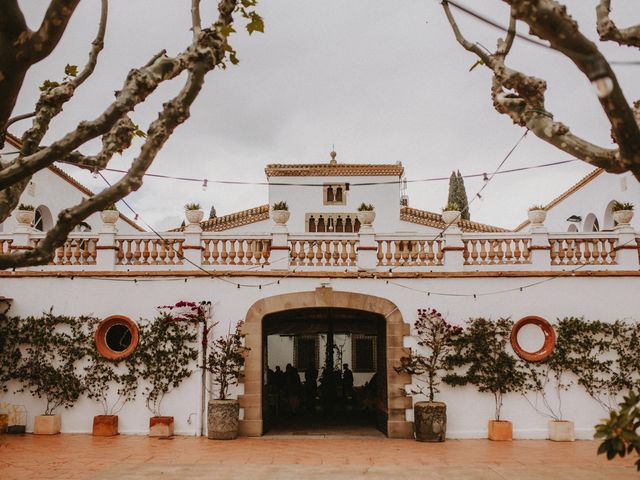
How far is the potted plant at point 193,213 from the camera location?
1288cm

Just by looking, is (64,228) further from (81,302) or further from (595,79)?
(81,302)

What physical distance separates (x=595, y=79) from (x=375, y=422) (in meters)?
11.1

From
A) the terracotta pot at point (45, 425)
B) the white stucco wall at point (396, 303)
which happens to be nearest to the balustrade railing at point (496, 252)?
the white stucco wall at point (396, 303)

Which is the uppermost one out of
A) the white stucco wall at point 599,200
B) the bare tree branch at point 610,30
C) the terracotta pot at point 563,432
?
the white stucco wall at point 599,200

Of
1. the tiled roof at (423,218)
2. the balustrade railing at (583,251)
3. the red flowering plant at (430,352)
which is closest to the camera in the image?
the red flowering plant at (430,352)

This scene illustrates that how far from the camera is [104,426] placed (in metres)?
11.8

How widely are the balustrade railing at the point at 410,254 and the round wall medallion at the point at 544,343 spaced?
2.06 meters

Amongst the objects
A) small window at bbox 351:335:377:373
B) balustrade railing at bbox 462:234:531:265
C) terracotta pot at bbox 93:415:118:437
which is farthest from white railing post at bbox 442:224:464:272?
small window at bbox 351:335:377:373

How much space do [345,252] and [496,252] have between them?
127 inches

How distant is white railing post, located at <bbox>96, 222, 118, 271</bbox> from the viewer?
498 inches

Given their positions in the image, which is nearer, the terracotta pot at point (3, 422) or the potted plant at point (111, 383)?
A: the terracotta pot at point (3, 422)

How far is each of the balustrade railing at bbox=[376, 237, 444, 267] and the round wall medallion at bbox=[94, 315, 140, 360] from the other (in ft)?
17.7

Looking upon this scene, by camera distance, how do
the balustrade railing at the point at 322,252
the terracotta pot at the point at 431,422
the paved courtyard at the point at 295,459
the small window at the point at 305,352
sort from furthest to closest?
the small window at the point at 305,352 < the balustrade railing at the point at 322,252 < the terracotta pot at the point at 431,422 < the paved courtyard at the point at 295,459

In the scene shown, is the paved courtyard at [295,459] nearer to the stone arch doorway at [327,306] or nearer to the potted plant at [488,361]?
the stone arch doorway at [327,306]
